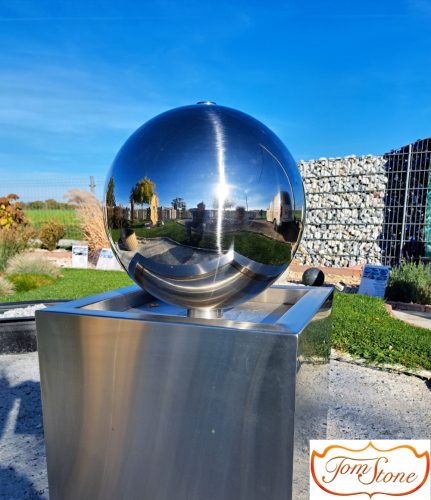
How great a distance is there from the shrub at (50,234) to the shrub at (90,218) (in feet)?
3.62

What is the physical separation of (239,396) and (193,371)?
6.6 inches

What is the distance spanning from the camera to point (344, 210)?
1280 cm

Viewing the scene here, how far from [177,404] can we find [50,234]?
1584 cm

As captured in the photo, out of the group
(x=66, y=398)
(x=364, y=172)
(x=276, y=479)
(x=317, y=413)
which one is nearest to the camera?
(x=276, y=479)

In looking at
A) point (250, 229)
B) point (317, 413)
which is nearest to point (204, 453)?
point (317, 413)

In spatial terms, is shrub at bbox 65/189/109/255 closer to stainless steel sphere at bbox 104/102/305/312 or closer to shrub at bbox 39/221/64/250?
shrub at bbox 39/221/64/250

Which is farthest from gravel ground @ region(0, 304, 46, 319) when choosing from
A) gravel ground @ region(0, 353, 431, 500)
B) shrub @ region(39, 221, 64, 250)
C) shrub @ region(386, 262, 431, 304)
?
shrub @ region(39, 221, 64, 250)

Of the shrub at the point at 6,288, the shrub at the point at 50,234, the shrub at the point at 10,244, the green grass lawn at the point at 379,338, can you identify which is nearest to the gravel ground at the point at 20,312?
the shrub at the point at 6,288

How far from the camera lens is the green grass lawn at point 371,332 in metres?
4.36

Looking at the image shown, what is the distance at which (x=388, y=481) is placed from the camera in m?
1.32

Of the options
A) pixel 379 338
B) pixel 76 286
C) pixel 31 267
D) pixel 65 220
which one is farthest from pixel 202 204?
pixel 65 220

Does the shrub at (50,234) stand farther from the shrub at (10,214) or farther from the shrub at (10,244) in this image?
the shrub at (10,244)

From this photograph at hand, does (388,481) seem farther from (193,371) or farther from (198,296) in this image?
(198,296)

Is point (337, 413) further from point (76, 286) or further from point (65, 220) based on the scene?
point (65, 220)
